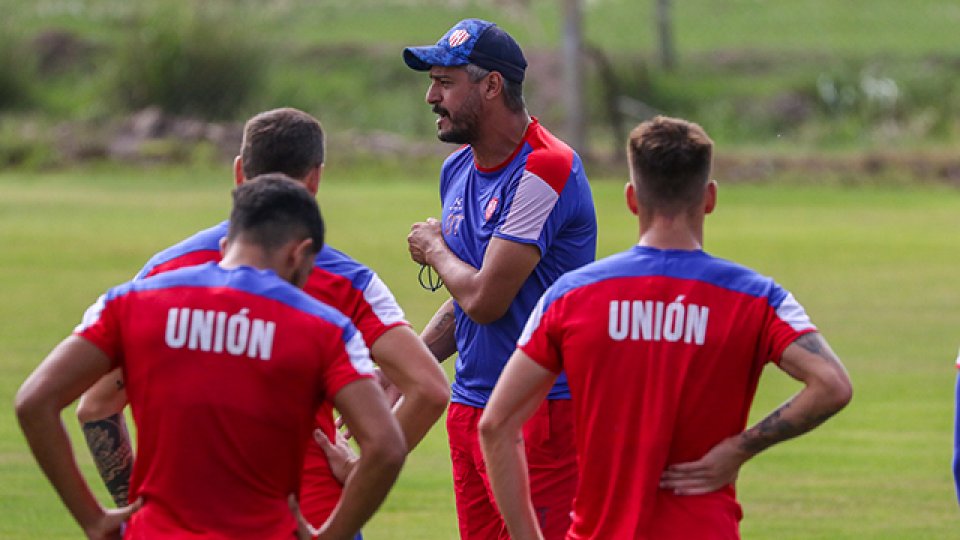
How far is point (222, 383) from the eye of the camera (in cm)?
403

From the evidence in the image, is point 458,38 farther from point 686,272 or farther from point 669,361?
point 669,361

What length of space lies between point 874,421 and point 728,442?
25.8ft

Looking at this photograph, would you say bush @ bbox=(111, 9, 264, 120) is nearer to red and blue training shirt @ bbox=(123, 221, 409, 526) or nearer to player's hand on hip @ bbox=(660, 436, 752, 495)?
red and blue training shirt @ bbox=(123, 221, 409, 526)

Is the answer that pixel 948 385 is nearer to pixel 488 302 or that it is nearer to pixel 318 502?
pixel 488 302

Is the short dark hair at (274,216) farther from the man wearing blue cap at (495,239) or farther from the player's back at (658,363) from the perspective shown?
the man wearing blue cap at (495,239)

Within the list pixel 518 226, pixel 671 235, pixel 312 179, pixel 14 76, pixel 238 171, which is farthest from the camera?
pixel 14 76

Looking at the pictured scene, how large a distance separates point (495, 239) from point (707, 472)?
172 cm

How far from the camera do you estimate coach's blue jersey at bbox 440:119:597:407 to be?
5898mm

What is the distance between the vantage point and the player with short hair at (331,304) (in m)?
4.78

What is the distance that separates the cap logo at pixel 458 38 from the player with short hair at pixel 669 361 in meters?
1.70

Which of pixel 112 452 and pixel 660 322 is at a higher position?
pixel 660 322

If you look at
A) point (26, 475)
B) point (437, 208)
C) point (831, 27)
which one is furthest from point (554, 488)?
point (831, 27)

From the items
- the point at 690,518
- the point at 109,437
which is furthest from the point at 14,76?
the point at 690,518

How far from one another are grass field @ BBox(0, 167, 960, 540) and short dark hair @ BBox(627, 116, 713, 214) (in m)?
4.37
